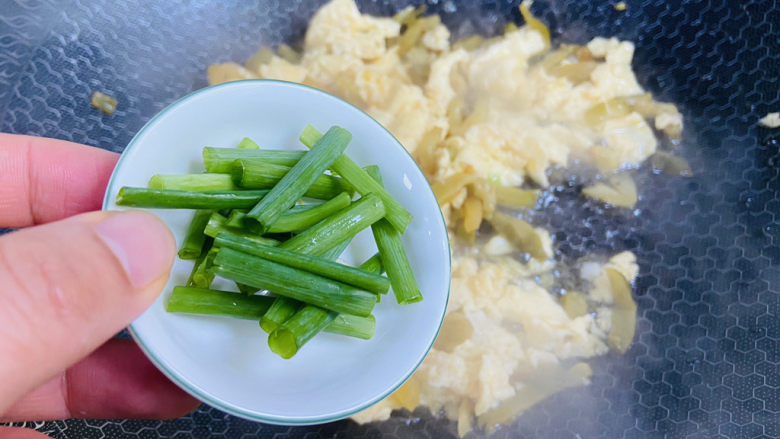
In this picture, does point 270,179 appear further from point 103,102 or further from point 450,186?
point 103,102

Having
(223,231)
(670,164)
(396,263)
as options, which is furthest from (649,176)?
(223,231)

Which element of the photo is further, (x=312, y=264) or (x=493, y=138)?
(x=493, y=138)

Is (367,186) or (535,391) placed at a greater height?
(367,186)

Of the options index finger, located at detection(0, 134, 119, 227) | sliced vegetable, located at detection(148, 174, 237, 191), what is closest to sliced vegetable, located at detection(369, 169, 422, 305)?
sliced vegetable, located at detection(148, 174, 237, 191)

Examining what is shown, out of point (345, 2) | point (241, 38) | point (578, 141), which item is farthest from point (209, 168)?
point (578, 141)

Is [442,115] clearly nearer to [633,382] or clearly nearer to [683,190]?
[683,190]

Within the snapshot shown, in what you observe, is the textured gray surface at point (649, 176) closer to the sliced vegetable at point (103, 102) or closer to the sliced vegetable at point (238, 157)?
the sliced vegetable at point (103, 102)
